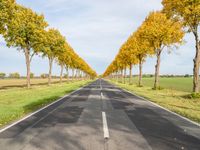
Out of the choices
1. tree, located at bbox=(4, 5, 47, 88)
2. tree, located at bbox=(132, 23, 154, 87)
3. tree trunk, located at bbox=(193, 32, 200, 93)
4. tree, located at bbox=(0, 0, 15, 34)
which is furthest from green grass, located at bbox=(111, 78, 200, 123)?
tree, located at bbox=(4, 5, 47, 88)

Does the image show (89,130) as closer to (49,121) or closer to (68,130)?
(68,130)

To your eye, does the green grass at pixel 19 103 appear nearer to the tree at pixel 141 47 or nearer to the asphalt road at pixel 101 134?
the asphalt road at pixel 101 134

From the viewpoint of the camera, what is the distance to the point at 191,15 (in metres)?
20.1

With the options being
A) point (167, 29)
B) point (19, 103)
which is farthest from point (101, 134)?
point (167, 29)

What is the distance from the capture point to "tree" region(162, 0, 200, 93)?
19484 mm

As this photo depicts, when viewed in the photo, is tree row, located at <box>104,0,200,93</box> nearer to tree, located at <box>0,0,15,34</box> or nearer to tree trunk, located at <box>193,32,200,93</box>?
tree trunk, located at <box>193,32,200,93</box>

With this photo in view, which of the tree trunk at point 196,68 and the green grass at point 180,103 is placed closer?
the green grass at point 180,103

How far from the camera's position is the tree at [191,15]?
63.9 feet

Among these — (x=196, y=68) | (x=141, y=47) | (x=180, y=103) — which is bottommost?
(x=180, y=103)

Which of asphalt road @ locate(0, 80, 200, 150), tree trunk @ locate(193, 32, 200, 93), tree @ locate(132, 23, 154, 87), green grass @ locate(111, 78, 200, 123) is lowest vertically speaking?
green grass @ locate(111, 78, 200, 123)

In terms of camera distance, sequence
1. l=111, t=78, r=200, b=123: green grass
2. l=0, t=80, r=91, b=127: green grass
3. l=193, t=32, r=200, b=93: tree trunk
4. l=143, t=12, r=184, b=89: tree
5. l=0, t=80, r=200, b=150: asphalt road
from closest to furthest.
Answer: l=0, t=80, r=200, b=150: asphalt road
l=0, t=80, r=91, b=127: green grass
l=111, t=78, r=200, b=123: green grass
l=193, t=32, r=200, b=93: tree trunk
l=143, t=12, r=184, b=89: tree

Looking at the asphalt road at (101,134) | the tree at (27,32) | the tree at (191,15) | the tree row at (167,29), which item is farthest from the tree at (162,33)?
the asphalt road at (101,134)

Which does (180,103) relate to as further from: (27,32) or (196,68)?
(27,32)

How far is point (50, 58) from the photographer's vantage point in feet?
153
